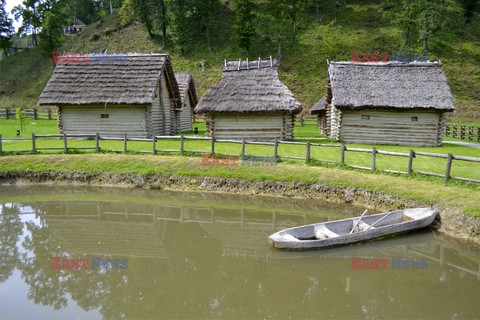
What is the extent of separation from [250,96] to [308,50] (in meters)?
30.3

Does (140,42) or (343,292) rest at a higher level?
(140,42)

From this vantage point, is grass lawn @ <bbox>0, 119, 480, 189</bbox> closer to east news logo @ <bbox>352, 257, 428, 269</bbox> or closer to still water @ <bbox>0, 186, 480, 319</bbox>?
still water @ <bbox>0, 186, 480, 319</bbox>

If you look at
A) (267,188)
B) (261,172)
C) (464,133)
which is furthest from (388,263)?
(464,133)

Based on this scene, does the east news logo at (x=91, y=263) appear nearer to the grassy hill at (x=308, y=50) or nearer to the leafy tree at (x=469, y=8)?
the grassy hill at (x=308, y=50)

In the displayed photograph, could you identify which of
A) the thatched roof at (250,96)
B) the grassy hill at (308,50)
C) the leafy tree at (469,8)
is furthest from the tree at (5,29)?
the leafy tree at (469,8)

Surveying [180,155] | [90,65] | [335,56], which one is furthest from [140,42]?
[180,155]

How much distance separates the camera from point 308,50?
47.8 meters

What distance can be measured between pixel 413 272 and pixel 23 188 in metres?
14.7

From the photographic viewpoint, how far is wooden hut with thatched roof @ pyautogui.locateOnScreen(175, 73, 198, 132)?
1158 inches

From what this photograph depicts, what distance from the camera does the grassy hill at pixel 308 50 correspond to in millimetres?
41656

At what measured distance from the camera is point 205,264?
27.5 ft

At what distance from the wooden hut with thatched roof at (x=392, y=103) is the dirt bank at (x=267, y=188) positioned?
8.94 m

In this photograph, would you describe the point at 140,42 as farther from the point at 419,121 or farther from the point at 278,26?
the point at 419,121

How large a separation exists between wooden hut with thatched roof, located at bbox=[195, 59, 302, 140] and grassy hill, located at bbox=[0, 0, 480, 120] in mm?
19303
